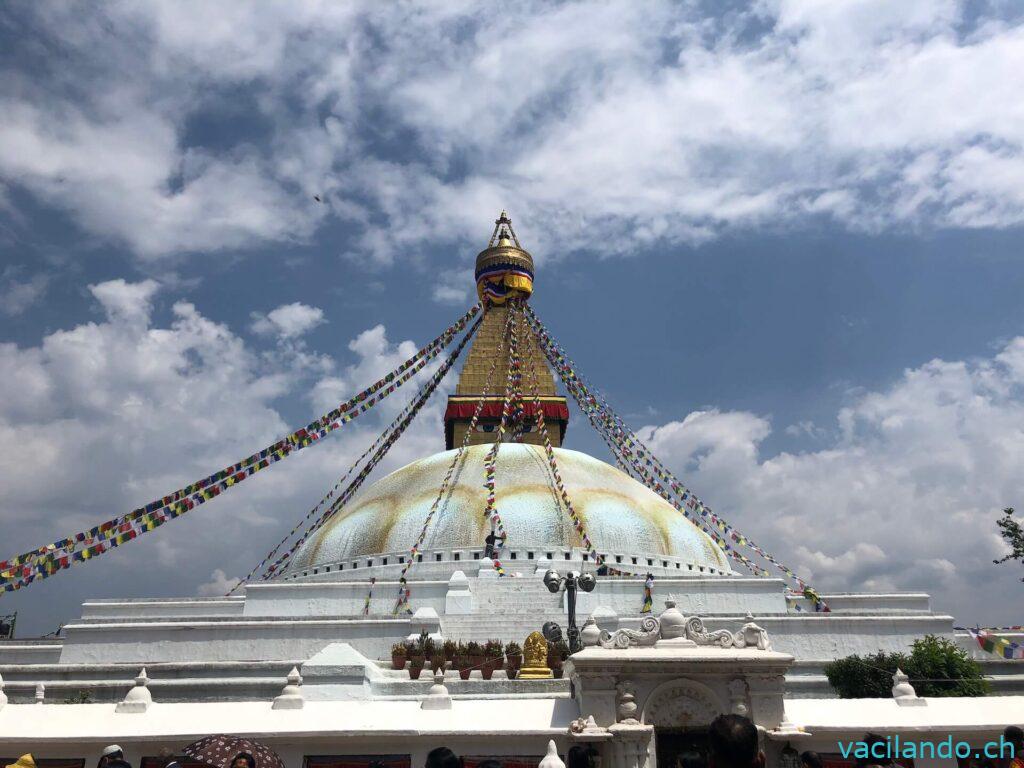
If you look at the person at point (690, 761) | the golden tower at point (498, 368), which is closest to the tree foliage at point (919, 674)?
the person at point (690, 761)

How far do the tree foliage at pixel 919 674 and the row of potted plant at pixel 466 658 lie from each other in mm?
4919

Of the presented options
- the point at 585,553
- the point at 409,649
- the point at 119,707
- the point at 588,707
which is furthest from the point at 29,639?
the point at 588,707

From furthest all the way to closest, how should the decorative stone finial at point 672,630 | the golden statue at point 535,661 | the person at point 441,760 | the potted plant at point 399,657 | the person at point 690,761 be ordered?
the potted plant at point 399,657
the golden statue at point 535,661
the decorative stone finial at point 672,630
the person at point 441,760
the person at point 690,761

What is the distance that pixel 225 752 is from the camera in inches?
292

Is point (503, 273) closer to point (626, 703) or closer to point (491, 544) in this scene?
point (491, 544)

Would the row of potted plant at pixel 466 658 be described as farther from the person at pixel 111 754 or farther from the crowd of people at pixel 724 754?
the crowd of people at pixel 724 754

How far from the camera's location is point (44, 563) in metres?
16.0

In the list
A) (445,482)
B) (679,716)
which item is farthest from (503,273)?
(679,716)

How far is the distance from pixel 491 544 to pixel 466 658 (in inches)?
301

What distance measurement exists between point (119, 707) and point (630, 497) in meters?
17.9

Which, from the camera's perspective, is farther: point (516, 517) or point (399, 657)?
point (516, 517)

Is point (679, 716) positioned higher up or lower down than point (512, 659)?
lower down

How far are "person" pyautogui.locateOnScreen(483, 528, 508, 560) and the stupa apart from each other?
248 mm

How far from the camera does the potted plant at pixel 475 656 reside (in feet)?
47.3
